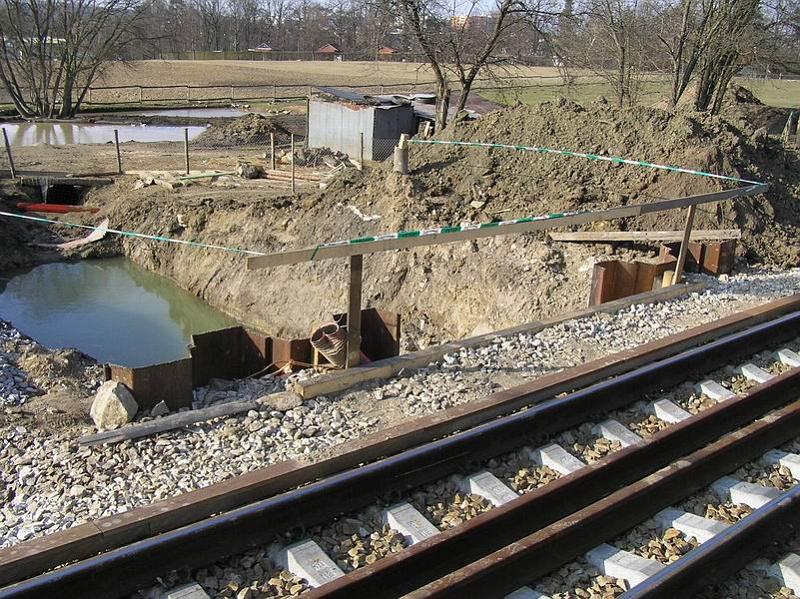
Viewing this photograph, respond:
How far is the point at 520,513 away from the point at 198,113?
39152mm

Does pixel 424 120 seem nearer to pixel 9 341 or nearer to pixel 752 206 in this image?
pixel 752 206

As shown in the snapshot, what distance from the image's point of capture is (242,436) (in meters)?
6.29

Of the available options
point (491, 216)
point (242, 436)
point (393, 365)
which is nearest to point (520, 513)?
point (242, 436)

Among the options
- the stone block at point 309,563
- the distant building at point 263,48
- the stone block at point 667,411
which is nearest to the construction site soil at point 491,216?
the stone block at point 667,411

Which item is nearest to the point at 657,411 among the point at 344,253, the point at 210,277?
the point at 344,253

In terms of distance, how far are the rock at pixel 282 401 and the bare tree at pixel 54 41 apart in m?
33.3

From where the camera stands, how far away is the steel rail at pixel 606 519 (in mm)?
4492

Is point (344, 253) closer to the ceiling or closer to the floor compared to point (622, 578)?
closer to the ceiling

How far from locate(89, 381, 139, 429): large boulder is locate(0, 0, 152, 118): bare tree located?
32867 mm

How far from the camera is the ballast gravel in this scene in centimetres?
536

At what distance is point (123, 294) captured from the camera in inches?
694

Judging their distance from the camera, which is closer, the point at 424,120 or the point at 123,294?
the point at 123,294

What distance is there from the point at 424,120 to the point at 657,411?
19327 millimetres

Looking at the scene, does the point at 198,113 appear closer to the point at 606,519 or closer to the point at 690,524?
the point at 606,519
